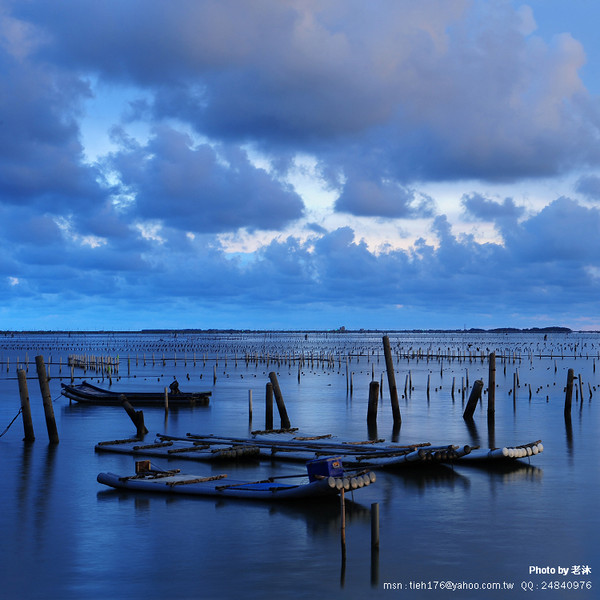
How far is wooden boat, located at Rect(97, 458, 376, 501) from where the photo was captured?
1902 centimetres

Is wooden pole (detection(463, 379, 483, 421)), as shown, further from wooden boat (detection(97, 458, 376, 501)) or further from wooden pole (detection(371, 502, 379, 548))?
→ wooden pole (detection(371, 502, 379, 548))

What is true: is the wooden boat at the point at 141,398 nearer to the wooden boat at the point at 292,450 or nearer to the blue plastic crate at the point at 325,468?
the wooden boat at the point at 292,450

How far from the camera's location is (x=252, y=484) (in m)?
20.8

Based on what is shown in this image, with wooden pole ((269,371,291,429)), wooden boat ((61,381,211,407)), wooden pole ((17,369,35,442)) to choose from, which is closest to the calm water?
wooden pole ((17,369,35,442))

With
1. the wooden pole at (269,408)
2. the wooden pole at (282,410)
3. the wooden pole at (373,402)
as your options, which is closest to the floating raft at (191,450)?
the wooden pole at (282,410)

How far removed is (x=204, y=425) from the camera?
130ft

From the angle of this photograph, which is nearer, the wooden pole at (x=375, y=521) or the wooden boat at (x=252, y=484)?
the wooden pole at (x=375, y=521)

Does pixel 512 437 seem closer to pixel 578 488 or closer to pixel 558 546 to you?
pixel 578 488

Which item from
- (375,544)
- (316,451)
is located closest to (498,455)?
(316,451)

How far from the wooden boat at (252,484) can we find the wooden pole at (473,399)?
18230 millimetres

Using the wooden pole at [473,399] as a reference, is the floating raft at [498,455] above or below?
below

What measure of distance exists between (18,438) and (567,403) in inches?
1099

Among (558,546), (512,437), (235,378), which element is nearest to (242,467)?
(558,546)

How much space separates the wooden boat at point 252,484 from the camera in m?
19.0
